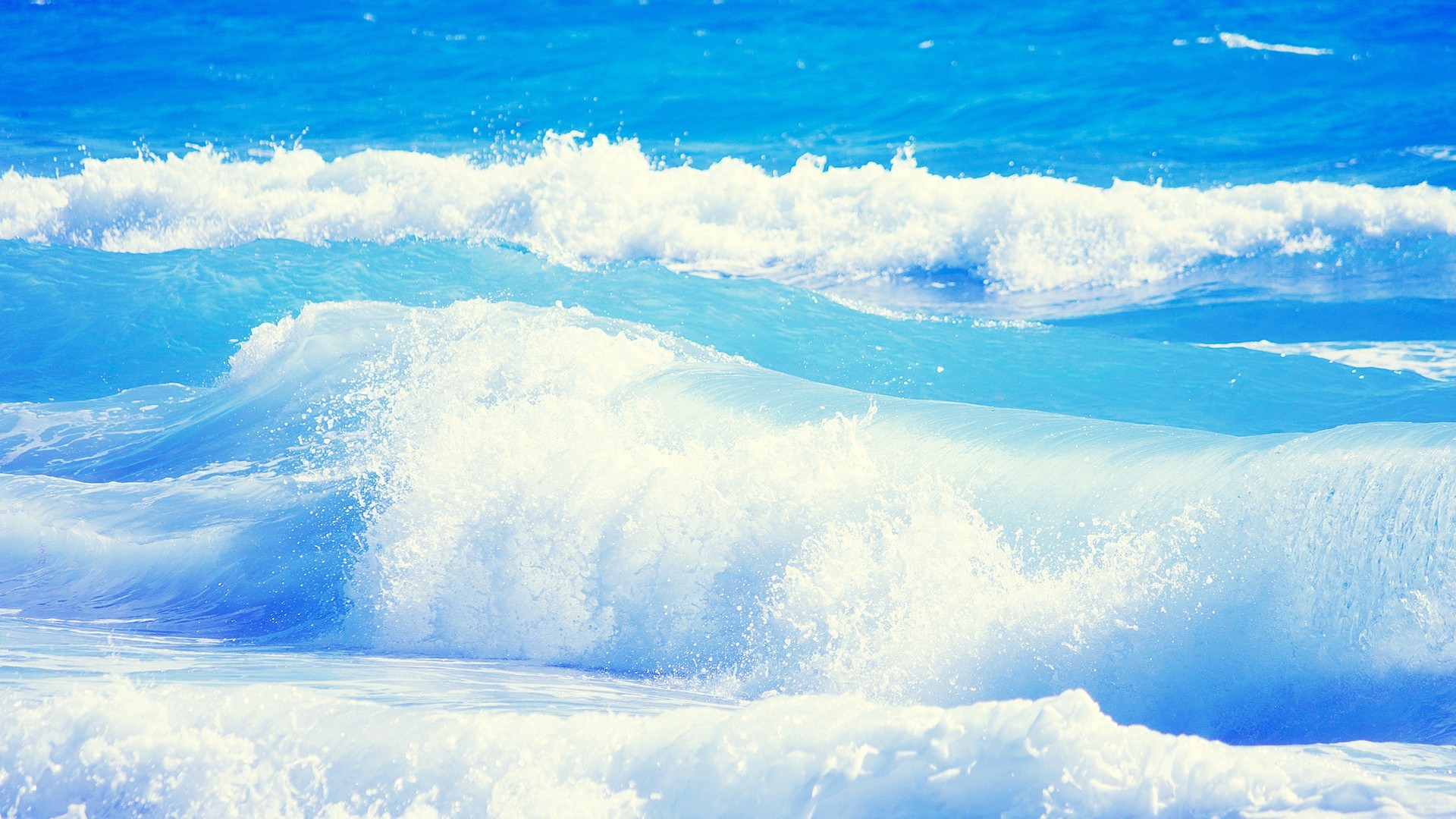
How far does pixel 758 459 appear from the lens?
427 centimetres

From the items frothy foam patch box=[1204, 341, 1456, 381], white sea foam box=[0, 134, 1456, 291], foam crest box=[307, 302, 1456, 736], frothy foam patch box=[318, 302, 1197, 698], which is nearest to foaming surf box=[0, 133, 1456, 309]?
white sea foam box=[0, 134, 1456, 291]

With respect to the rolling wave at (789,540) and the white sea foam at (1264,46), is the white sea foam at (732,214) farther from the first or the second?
the white sea foam at (1264,46)

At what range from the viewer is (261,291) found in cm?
888

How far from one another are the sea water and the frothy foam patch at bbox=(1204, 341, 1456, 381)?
0.15ft

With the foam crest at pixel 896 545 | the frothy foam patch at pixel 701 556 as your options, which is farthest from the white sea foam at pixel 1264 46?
the frothy foam patch at pixel 701 556

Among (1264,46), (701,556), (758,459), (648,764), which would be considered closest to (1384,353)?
(758,459)

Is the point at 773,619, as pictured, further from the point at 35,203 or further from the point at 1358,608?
the point at 35,203

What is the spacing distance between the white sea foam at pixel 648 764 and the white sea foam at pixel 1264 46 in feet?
45.3

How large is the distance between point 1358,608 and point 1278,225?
7401mm

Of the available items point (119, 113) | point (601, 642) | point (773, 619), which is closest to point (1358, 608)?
point (773, 619)

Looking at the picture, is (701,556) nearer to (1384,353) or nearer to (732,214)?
(1384,353)

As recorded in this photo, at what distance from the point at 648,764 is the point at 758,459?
6.54 feet

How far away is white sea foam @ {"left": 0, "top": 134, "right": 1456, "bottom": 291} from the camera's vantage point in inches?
378

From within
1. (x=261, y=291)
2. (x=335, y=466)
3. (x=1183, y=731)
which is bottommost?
(x=1183, y=731)
